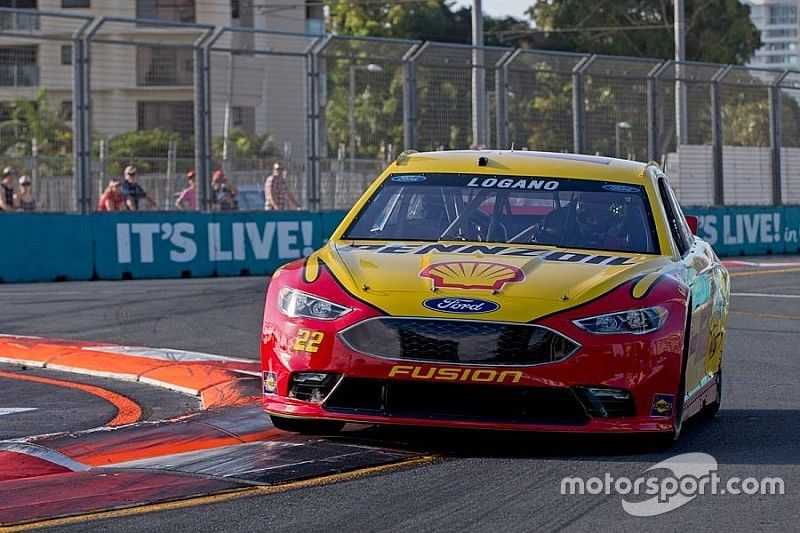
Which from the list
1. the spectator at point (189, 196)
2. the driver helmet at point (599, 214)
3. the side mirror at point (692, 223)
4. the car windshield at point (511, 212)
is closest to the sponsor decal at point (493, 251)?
the car windshield at point (511, 212)

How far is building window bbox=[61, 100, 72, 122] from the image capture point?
826 inches

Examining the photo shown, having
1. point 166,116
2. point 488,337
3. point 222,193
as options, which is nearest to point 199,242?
point 222,193

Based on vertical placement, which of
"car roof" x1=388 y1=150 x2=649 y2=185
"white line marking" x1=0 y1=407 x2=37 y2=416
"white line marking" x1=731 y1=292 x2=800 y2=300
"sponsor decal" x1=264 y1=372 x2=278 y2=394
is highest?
"car roof" x1=388 y1=150 x2=649 y2=185

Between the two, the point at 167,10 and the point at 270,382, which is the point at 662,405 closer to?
the point at 270,382

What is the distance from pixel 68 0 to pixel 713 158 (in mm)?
35050

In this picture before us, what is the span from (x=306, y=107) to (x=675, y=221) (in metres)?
15.1

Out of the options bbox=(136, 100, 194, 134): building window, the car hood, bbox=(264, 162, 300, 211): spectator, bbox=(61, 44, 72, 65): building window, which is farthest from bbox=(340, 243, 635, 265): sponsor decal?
bbox=(264, 162, 300, 211): spectator

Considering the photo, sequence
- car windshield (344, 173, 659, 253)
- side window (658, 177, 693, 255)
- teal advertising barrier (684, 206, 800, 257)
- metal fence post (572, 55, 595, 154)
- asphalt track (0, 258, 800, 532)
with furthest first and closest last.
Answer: teal advertising barrier (684, 206, 800, 257), metal fence post (572, 55, 595, 154), side window (658, 177, 693, 255), car windshield (344, 173, 659, 253), asphalt track (0, 258, 800, 532)

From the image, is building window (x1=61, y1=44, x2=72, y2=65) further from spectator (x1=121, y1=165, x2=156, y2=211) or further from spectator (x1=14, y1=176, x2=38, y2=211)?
spectator (x1=14, y1=176, x2=38, y2=211)

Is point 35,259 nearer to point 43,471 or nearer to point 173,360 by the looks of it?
point 173,360

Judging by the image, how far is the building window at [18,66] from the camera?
19922 mm

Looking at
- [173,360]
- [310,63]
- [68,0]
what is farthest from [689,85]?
[68,0]

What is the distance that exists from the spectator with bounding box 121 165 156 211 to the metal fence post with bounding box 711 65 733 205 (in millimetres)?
12452

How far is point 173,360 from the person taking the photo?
35.9ft
